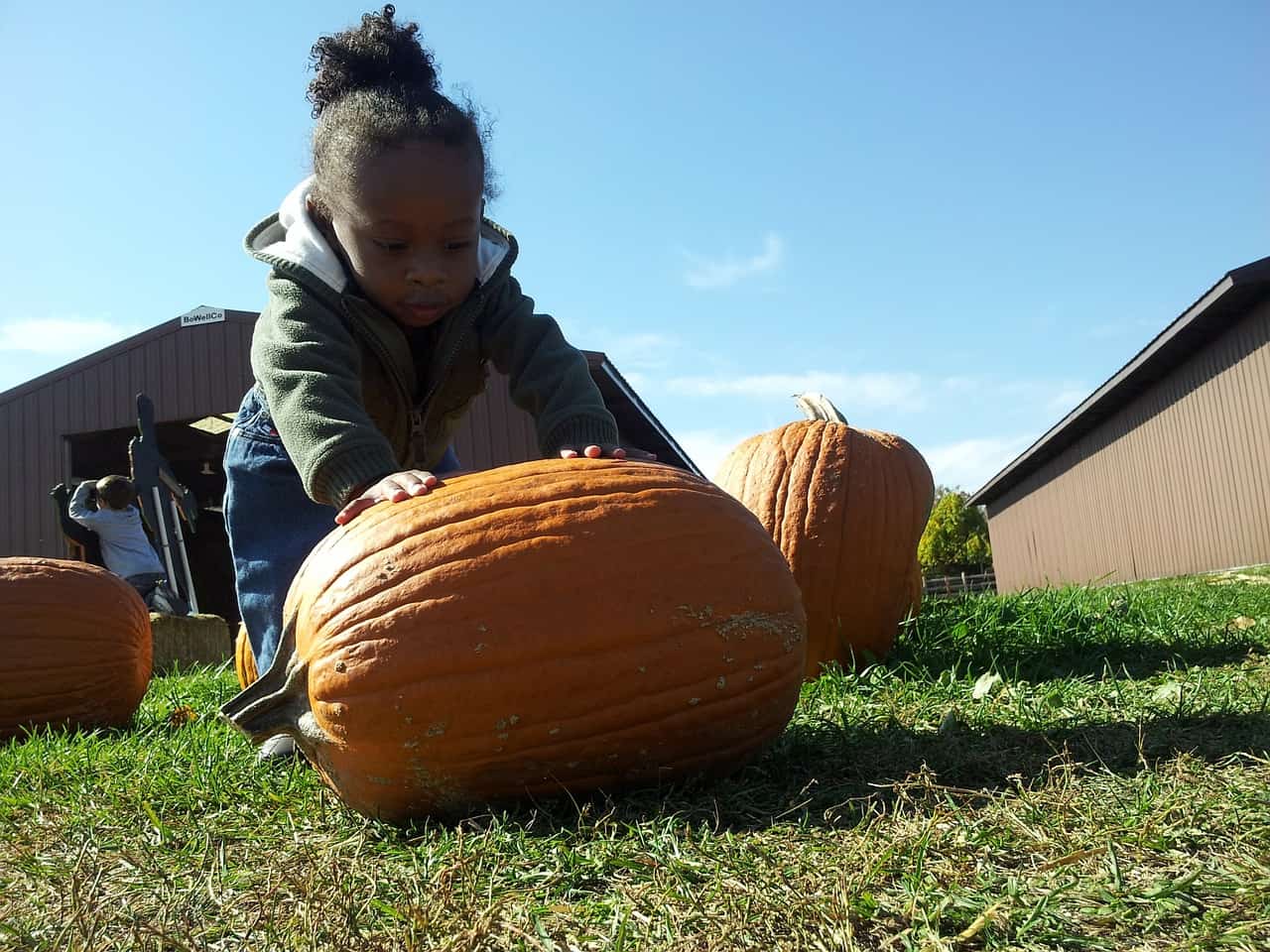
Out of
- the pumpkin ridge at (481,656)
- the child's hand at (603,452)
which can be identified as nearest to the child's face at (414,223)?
the child's hand at (603,452)

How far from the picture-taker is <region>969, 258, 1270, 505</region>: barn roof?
15.7 m

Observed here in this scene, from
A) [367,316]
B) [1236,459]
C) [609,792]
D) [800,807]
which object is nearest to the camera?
[800,807]

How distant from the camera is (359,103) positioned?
3.24 metres

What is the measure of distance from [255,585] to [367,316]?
1059 mm

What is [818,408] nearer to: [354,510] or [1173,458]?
[354,510]

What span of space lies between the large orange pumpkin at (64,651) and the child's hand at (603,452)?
2.76 meters

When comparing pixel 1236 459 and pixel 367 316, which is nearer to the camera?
pixel 367 316

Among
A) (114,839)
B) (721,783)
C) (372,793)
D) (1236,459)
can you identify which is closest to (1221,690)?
(721,783)

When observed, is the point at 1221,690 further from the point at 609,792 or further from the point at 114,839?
the point at 114,839

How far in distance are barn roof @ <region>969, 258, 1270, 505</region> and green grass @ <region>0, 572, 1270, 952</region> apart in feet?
49.1

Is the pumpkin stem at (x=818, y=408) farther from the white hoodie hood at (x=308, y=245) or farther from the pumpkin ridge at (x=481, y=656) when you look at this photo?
the pumpkin ridge at (x=481, y=656)

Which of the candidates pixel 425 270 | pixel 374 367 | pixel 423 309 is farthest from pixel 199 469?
pixel 425 270

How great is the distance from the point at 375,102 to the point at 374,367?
2.72 feet

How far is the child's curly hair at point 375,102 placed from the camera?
10.0ft
